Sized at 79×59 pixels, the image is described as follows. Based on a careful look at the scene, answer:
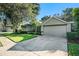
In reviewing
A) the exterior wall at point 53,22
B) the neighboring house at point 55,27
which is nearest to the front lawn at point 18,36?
the neighboring house at point 55,27

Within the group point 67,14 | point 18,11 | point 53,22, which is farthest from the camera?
point 18,11

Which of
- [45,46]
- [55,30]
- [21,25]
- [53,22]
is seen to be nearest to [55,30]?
[55,30]

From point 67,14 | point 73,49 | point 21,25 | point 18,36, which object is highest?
point 67,14

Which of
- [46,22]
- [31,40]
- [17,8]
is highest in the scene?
[17,8]

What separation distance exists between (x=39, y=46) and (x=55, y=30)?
1.82ft

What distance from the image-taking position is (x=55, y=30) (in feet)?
16.9

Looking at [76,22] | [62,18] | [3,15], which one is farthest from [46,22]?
[3,15]

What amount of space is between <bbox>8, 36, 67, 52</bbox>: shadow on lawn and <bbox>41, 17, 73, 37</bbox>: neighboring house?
22 cm

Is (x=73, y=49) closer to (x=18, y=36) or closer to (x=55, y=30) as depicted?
(x=55, y=30)

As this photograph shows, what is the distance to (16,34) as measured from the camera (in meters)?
5.07

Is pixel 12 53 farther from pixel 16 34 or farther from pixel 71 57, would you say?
pixel 71 57

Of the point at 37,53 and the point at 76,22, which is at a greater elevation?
the point at 76,22

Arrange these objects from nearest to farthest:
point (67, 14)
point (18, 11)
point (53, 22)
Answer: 1. point (67, 14)
2. point (53, 22)
3. point (18, 11)

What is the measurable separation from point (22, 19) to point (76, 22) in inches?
49.9
